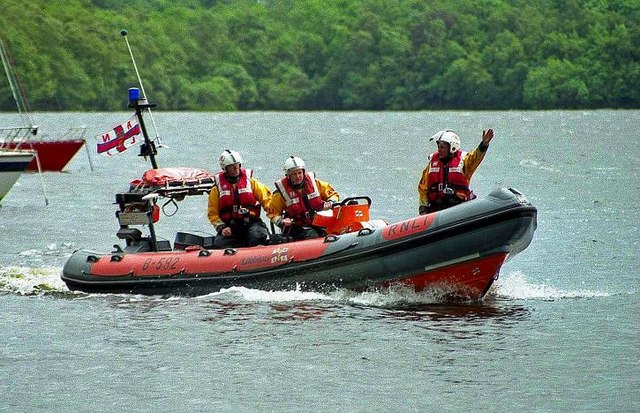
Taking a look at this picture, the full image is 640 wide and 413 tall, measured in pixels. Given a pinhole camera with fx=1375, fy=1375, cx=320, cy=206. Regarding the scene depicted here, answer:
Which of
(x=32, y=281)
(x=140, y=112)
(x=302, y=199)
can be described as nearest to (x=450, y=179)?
A: (x=302, y=199)

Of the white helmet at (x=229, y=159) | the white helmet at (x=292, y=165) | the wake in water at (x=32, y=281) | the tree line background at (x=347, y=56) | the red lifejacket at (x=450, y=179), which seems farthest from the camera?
the tree line background at (x=347, y=56)

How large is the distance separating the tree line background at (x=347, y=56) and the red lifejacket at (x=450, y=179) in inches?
3041

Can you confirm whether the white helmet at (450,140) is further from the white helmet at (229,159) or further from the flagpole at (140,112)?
the flagpole at (140,112)

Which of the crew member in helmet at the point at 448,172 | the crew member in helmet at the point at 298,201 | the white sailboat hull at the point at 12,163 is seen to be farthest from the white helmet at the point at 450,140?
the white sailboat hull at the point at 12,163

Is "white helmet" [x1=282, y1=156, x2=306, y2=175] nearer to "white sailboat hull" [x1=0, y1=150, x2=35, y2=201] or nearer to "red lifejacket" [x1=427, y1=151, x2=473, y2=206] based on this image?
"red lifejacket" [x1=427, y1=151, x2=473, y2=206]

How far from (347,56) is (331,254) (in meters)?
95.9

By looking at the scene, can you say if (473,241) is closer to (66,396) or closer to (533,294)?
(533,294)

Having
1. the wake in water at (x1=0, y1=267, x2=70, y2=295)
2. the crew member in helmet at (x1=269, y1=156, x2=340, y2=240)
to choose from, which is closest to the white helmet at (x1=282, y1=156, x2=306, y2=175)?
the crew member in helmet at (x1=269, y1=156, x2=340, y2=240)

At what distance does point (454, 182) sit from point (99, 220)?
1280cm

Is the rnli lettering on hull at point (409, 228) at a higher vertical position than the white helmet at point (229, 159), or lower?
lower

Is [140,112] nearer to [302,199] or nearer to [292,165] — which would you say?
[292,165]

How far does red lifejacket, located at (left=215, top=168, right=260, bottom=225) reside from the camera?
1482 cm

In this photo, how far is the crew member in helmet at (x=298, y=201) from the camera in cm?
1457

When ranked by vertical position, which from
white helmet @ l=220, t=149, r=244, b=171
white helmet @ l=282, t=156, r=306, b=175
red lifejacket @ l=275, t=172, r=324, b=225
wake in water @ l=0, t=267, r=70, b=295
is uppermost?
white helmet @ l=220, t=149, r=244, b=171
